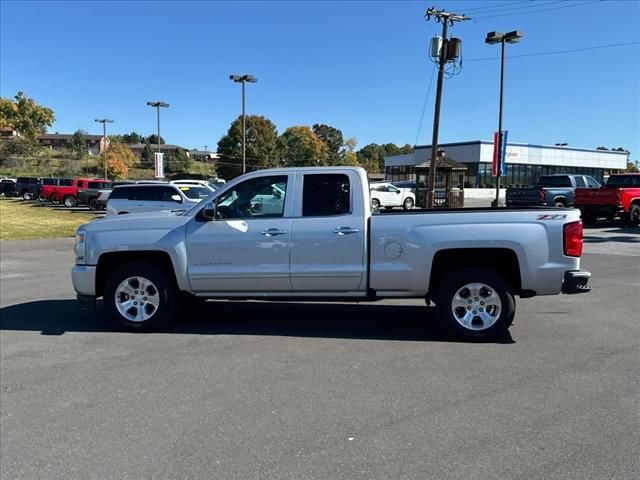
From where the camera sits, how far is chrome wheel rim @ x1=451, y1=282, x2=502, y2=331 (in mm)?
5965

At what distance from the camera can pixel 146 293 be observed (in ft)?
21.5

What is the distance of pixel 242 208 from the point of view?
21.1ft

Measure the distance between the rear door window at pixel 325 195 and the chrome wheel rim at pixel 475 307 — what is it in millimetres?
1603

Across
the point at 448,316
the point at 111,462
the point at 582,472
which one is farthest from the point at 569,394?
the point at 111,462

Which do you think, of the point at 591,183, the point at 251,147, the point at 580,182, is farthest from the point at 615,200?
the point at 251,147

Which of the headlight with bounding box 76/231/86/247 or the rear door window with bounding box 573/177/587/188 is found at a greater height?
the rear door window with bounding box 573/177/587/188

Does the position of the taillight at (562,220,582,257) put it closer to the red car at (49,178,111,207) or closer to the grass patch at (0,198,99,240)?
the grass patch at (0,198,99,240)

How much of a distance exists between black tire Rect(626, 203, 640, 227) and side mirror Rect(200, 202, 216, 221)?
19.5 metres

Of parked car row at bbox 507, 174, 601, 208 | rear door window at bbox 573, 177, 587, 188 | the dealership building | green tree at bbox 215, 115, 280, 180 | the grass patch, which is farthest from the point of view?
green tree at bbox 215, 115, 280, 180

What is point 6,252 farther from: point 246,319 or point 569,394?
point 569,394

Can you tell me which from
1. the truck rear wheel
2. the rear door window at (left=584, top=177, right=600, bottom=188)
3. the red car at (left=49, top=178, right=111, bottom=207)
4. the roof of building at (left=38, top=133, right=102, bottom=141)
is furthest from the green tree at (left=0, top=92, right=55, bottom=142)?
the rear door window at (left=584, top=177, right=600, bottom=188)

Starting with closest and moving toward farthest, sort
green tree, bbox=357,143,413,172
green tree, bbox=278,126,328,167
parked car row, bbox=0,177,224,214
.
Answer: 1. parked car row, bbox=0,177,224,214
2. green tree, bbox=278,126,328,167
3. green tree, bbox=357,143,413,172

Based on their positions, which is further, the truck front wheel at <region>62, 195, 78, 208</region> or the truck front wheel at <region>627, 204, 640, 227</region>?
the truck front wheel at <region>62, 195, 78, 208</region>

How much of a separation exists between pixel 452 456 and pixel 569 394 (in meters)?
1.57
